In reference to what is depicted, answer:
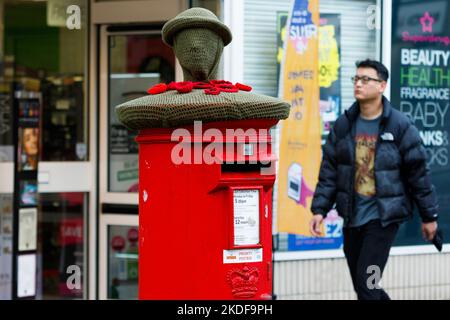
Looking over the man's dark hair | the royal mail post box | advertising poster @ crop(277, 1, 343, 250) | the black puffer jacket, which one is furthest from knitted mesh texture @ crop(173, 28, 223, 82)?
advertising poster @ crop(277, 1, 343, 250)

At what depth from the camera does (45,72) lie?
349 inches

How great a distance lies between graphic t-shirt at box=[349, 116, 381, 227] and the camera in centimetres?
622

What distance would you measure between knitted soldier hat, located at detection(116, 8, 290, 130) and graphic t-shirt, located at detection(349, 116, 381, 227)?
1813 millimetres

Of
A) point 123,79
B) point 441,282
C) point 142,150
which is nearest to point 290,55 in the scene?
point 123,79

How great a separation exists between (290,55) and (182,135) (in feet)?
10.0

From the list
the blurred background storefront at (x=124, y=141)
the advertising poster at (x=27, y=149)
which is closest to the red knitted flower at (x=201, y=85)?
the blurred background storefront at (x=124, y=141)

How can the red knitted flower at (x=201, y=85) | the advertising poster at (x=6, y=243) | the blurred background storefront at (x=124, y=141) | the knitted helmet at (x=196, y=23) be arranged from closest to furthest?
the red knitted flower at (x=201, y=85)
the knitted helmet at (x=196, y=23)
the blurred background storefront at (x=124, y=141)
the advertising poster at (x=6, y=243)

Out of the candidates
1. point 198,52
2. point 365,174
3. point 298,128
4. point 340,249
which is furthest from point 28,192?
point 198,52

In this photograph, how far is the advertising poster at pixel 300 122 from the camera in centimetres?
720

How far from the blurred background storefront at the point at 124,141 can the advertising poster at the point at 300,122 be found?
0.22 feet

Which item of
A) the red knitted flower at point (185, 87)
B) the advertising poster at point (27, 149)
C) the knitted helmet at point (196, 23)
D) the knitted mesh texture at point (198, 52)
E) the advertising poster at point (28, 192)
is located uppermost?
the knitted helmet at point (196, 23)

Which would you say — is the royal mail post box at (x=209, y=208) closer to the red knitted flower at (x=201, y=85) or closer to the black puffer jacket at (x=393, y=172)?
the red knitted flower at (x=201, y=85)

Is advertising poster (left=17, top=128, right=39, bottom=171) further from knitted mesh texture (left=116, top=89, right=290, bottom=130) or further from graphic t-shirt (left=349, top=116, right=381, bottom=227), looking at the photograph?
knitted mesh texture (left=116, top=89, right=290, bottom=130)

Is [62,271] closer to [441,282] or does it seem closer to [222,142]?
[441,282]
